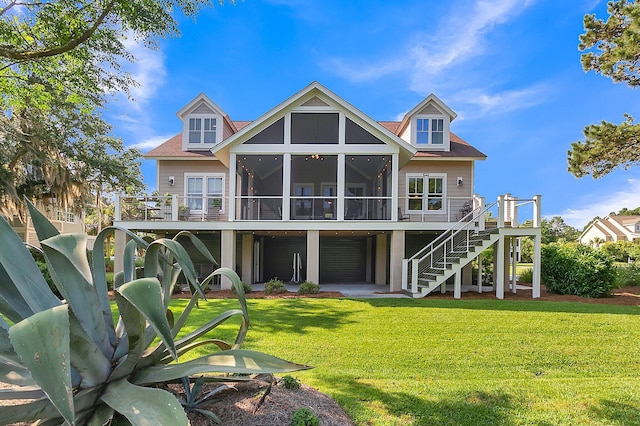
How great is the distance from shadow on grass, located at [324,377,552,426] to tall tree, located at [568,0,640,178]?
1114cm

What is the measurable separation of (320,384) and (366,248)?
13364 mm

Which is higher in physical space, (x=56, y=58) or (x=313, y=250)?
(x=56, y=58)

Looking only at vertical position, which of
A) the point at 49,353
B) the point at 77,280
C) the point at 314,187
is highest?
the point at 314,187

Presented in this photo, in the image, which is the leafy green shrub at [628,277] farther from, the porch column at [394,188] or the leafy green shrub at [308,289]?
the leafy green shrub at [308,289]

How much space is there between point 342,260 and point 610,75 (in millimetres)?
12252

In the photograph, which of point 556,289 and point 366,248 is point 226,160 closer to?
point 366,248

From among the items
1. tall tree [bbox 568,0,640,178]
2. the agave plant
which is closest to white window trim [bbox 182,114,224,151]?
tall tree [bbox 568,0,640,178]

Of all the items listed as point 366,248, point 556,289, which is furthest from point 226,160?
point 556,289

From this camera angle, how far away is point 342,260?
56.4 ft

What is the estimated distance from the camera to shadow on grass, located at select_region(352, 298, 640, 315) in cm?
887

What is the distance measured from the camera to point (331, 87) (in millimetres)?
12867

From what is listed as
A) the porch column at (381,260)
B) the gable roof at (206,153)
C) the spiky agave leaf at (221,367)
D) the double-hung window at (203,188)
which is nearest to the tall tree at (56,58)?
the gable roof at (206,153)

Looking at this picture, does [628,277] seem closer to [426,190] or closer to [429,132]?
[426,190]

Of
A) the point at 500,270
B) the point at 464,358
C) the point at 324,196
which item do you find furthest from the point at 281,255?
the point at 464,358
